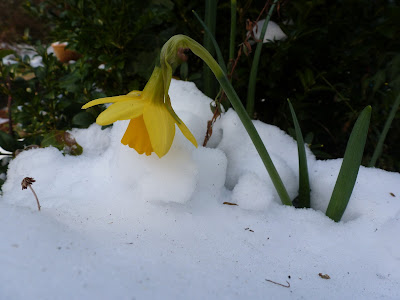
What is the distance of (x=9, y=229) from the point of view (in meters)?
0.58

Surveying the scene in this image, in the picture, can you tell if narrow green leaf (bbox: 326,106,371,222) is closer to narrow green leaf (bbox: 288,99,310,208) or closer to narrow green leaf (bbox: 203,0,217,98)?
narrow green leaf (bbox: 288,99,310,208)

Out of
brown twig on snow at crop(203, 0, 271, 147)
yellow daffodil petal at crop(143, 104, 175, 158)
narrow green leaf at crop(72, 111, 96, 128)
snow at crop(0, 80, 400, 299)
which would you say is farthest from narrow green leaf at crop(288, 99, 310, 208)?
narrow green leaf at crop(72, 111, 96, 128)

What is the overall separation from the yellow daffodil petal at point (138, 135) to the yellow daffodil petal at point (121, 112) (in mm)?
36

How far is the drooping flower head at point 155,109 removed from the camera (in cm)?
59

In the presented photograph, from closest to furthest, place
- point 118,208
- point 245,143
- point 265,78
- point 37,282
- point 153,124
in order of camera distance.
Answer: point 37,282 → point 153,124 → point 118,208 → point 245,143 → point 265,78

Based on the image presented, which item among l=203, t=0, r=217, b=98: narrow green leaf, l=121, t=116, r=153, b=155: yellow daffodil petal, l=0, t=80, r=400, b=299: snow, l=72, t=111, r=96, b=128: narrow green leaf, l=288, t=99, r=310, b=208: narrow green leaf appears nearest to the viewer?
l=0, t=80, r=400, b=299: snow

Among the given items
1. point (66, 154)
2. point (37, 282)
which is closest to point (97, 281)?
point (37, 282)

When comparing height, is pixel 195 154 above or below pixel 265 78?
below

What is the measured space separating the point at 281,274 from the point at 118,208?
353 mm

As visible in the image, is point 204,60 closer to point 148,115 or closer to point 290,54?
point 148,115

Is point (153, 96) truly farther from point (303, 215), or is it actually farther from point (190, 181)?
point (303, 215)

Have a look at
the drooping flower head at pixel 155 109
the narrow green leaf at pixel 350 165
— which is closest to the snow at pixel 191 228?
the narrow green leaf at pixel 350 165

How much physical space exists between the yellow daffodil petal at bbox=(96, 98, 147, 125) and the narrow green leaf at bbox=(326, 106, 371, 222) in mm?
411

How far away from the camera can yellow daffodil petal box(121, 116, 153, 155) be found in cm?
64
